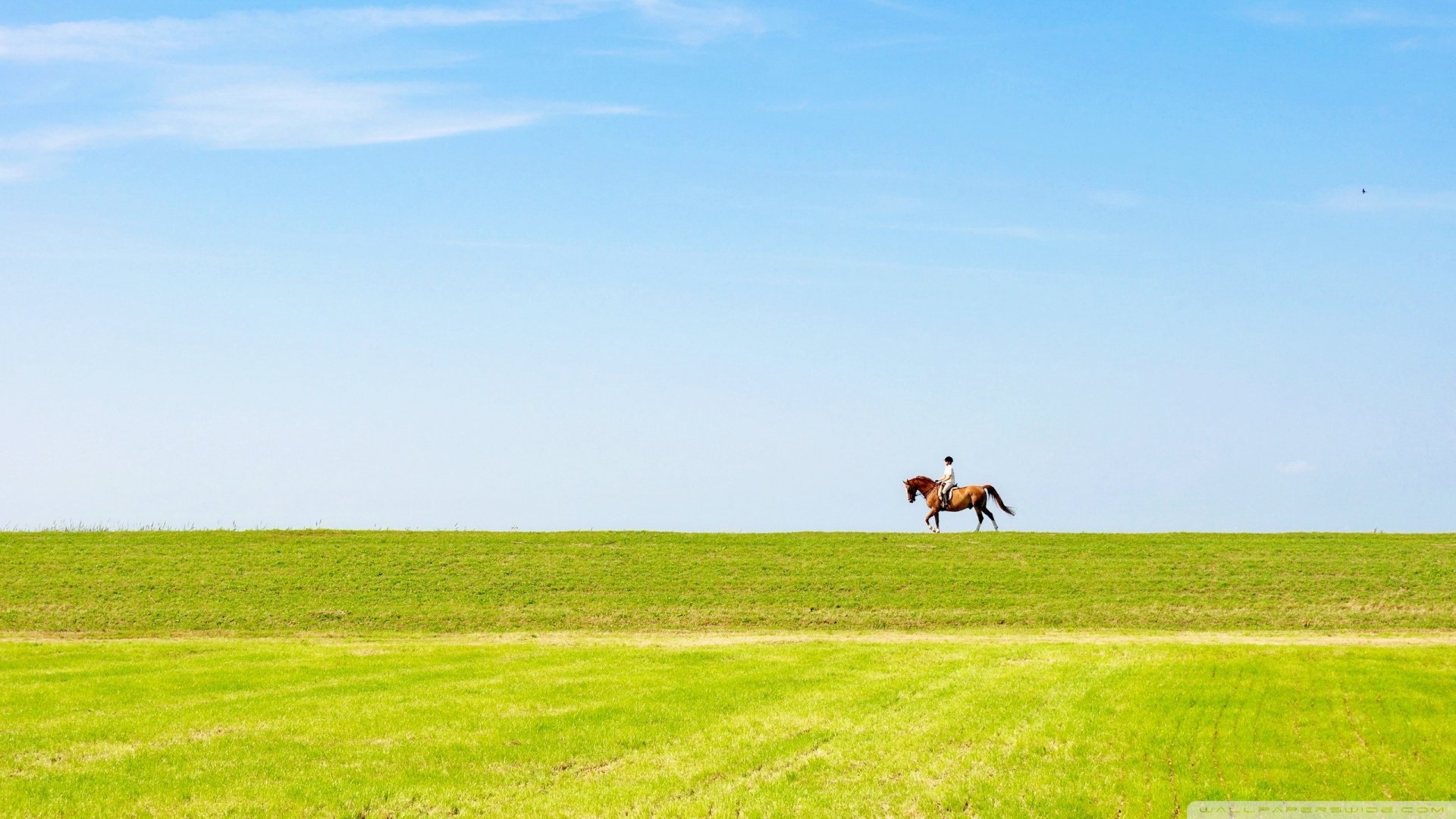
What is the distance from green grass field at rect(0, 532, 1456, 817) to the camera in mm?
16219

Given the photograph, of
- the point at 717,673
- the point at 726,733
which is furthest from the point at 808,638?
the point at 726,733

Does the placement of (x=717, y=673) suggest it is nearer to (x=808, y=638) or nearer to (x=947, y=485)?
(x=808, y=638)

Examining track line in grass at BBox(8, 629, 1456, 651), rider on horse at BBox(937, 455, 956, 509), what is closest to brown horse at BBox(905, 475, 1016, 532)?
rider on horse at BBox(937, 455, 956, 509)

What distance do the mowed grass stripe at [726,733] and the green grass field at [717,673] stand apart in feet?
0.30

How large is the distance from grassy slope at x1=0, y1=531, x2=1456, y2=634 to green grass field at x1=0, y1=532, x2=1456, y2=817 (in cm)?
17

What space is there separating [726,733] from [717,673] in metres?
7.43

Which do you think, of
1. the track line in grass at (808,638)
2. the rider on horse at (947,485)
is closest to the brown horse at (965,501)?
the rider on horse at (947,485)

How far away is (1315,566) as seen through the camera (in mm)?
43969

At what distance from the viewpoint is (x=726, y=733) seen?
19.7 meters

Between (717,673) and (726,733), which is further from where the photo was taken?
(717,673)

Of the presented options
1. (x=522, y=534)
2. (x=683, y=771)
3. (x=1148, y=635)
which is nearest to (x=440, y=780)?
(x=683, y=771)

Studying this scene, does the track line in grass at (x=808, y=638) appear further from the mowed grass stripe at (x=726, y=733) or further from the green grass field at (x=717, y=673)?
the mowed grass stripe at (x=726, y=733)

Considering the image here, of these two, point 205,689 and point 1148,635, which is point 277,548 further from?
point 1148,635

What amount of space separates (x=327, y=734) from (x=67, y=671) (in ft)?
37.6
